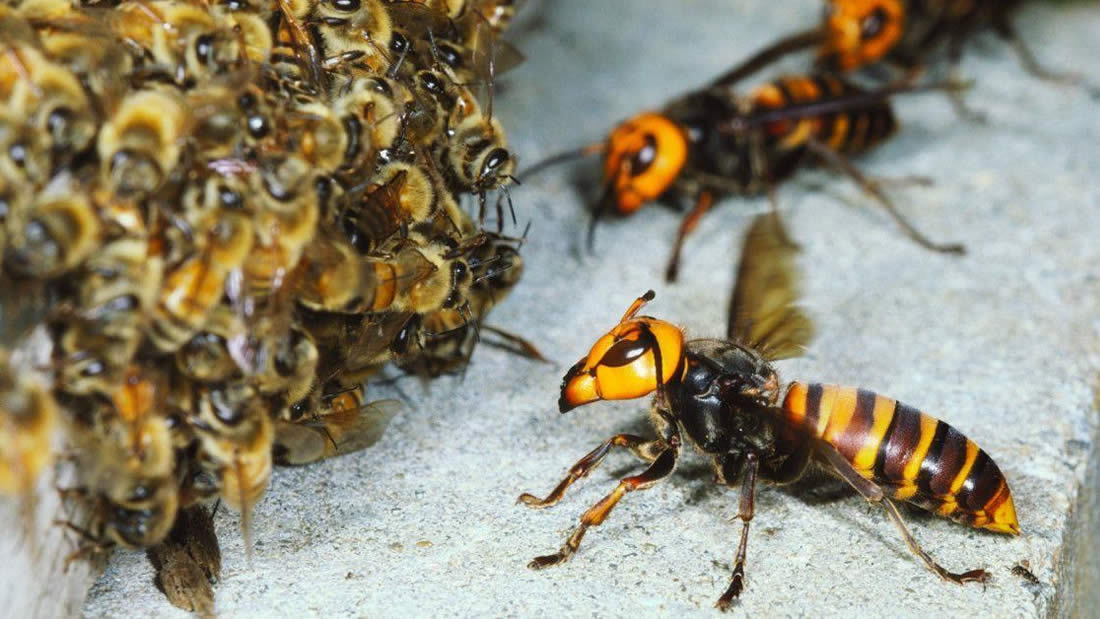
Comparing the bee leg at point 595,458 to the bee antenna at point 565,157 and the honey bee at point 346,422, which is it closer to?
the honey bee at point 346,422

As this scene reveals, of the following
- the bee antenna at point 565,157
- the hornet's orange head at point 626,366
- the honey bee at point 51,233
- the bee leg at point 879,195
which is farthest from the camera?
the bee antenna at point 565,157

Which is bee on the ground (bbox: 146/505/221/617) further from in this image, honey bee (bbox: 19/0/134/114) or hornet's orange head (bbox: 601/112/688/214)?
hornet's orange head (bbox: 601/112/688/214)

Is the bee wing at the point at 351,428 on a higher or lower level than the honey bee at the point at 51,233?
lower

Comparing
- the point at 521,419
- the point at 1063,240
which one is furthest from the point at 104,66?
the point at 1063,240

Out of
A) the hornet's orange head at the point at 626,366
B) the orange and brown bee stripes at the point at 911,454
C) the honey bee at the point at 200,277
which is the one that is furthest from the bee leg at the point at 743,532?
the honey bee at the point at 200,277

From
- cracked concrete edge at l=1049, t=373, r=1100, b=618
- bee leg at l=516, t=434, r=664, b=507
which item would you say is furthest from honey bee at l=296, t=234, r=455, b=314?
cracked concrete edge at l=1049, t=373, r=1100, b=618

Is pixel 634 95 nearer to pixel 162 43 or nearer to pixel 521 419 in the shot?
pixel 521 419

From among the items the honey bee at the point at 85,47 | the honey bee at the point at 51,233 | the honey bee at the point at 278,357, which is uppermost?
the honey bee at the point at 85,47
